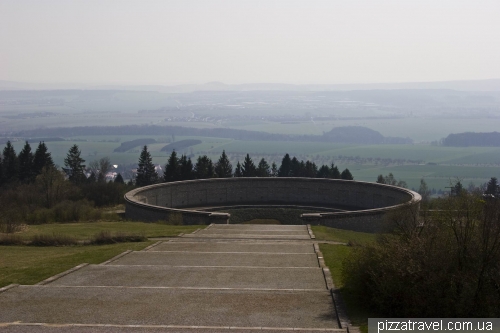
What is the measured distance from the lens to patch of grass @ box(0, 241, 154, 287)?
13078 mm

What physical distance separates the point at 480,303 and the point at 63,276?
8.76 metres

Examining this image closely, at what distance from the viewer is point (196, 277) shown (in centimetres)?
1291

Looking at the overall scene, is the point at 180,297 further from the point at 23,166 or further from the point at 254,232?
the point at 23,166

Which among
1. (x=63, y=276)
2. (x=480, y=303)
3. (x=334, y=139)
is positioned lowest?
(x=334, y=139)

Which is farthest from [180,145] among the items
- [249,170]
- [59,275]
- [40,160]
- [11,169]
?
[59,275]

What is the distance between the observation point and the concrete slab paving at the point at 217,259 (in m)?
15.2

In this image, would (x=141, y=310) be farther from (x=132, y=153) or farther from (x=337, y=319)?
(x=132, y=153)

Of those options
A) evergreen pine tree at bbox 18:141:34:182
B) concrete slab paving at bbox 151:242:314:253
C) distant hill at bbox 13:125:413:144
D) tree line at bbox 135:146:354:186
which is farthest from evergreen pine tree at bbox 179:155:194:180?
distant hill at bbox 13:125:413:144

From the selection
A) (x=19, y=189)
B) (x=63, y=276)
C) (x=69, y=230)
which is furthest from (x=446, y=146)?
(x=63, y=276)

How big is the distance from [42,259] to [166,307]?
24.4 ft

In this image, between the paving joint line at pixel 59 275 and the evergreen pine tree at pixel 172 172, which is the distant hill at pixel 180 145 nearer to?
the evergreen pine tree at pixel 172 172

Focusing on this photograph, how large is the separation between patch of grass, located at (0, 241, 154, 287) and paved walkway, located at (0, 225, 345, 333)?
596 millimetres

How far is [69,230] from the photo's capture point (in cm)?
2450

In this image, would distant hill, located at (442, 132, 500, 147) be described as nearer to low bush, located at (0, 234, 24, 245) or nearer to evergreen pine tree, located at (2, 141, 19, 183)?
evergreen pine tree, located at (2, 141, 19, 183)
